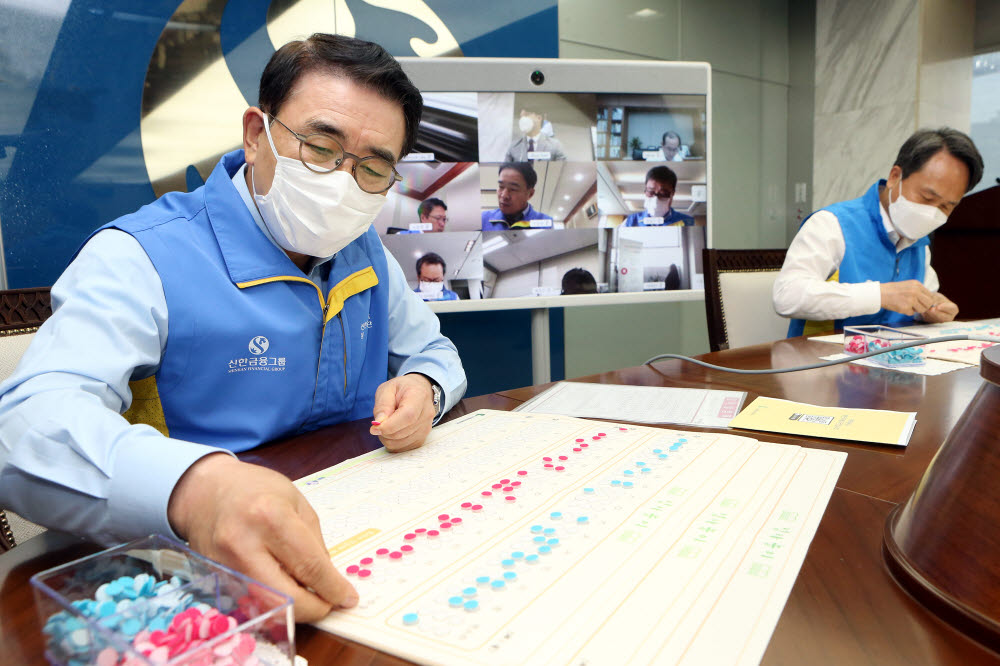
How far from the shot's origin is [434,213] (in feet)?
8.52

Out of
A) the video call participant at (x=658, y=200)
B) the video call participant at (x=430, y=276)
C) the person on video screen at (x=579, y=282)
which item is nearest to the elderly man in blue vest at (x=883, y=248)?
the video call participant at (x=658, y=200)

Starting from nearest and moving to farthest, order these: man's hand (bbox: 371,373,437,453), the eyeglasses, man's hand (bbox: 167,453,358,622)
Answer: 1. man's hand (bbox: 167,453,358,622)
2. man's hand (bbox: 371,373,437,453)
3. the eyeglasses

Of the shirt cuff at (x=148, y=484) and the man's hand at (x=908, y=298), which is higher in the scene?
the man's hand at (x=908, y=298)

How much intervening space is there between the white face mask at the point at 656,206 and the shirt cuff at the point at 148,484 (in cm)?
253

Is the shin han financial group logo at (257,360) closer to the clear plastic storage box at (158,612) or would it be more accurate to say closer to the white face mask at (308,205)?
the white face mask at (308,205)

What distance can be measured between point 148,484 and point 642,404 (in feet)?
2.29

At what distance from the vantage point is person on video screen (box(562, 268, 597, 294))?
2736 millimetres

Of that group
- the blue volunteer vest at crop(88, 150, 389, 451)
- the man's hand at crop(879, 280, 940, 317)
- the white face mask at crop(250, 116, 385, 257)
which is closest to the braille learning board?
the blue volunteer vest at crop(88, 150, 389, 451)

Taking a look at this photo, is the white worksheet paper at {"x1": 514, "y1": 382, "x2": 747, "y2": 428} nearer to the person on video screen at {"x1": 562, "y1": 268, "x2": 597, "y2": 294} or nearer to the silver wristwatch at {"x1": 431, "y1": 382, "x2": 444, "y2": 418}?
the silver wristwatch at {"x1": 431, "y1": 382, "x2": 444, "y2": 418}

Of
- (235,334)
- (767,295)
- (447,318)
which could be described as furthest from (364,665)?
(447,318)

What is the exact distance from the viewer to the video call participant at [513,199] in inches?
104

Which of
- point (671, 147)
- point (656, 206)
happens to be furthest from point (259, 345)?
point (671, 147)

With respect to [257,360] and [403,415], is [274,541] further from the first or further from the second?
[257,360]

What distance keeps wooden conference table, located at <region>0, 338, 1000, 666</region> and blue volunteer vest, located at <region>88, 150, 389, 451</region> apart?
82mm
